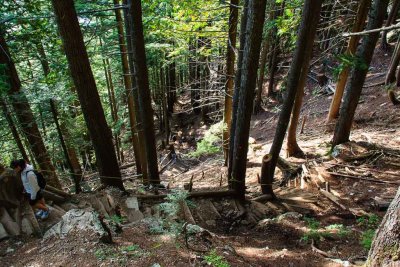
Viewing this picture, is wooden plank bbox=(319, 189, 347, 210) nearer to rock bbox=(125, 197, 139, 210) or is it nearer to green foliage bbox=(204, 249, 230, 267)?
green foliage bbox=(204, 249, 230, 267)

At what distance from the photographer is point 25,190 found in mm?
6410

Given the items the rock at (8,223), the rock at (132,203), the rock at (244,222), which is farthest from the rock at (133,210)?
the rock at (244,222)

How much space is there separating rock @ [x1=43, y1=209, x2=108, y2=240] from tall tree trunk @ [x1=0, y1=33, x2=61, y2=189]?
2.96 meters

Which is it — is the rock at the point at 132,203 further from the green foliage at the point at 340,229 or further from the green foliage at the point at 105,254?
the green foliage at the point at 340,229

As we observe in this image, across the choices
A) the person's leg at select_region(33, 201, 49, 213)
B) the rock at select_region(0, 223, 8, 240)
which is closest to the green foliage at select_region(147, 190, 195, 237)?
the person's leg at select_region(33, 201, 49, 213)

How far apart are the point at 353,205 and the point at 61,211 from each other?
7435 millimetres

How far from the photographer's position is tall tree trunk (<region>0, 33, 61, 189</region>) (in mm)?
8812

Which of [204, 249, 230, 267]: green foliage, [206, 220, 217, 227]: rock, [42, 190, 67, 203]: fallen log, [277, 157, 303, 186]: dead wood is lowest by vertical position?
[277, 157, 303, 186]: dead wood

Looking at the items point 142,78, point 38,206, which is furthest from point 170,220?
point 142,78

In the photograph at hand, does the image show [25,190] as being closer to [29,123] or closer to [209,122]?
[29,123]

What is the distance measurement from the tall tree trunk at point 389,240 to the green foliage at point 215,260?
2.05 metres

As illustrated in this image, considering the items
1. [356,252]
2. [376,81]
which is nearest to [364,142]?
[356,252]

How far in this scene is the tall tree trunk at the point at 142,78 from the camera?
26.5 feet

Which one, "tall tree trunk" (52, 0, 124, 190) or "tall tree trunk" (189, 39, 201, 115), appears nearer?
"tall tree trunk" (52, 0, 124, 190)
